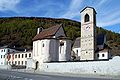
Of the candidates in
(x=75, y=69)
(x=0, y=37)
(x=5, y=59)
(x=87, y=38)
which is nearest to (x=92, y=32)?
(x=87, y=38)

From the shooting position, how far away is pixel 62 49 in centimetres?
5484

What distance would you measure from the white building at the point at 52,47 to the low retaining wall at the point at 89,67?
2.77m

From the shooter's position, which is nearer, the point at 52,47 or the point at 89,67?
the point at 89,67

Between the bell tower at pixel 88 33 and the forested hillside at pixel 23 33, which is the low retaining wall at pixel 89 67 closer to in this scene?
the bell tower at pixel 88 33

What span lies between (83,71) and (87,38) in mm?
26054

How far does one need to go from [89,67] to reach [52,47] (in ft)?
49.0

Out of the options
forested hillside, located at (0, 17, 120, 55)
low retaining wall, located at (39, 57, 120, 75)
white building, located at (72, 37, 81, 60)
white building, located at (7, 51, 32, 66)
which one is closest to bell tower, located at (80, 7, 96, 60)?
white building, located at (72, 37, 81, 60)

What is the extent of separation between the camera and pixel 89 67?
39156mm

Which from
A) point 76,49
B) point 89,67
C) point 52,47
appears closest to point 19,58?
point 76,49

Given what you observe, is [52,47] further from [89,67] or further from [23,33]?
[23,33]

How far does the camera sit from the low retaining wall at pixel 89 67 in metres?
35.3

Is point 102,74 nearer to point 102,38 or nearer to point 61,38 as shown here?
point 61,38

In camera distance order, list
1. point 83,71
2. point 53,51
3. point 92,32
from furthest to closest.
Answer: point 92,32 < point 53,51 < point 83,71

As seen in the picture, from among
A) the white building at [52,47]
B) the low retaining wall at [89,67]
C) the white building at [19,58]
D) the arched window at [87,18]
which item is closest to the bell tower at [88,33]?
the arched window at [87,18]
